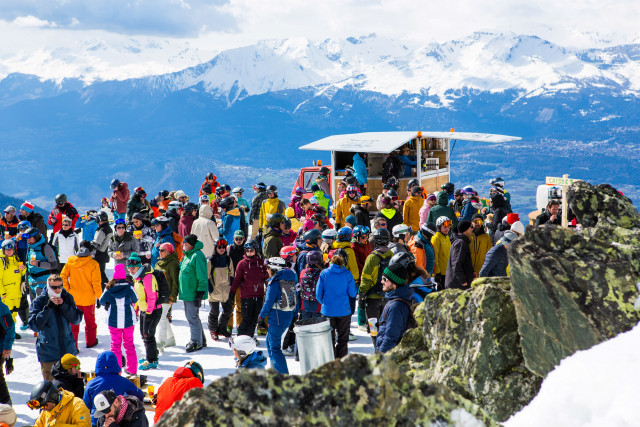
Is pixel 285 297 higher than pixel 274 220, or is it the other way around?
pixel 274 220

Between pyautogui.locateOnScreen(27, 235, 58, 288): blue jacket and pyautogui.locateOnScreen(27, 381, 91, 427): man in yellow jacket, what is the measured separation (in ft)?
17.4

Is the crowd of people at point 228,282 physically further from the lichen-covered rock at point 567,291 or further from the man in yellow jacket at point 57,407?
the lichen-covered rock at point 567,291

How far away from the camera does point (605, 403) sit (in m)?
2.87

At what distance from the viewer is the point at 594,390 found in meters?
2.98

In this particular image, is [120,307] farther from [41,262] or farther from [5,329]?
[41,262]

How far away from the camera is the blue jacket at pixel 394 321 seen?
5910 mm

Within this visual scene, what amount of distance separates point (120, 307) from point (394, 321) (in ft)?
13.3

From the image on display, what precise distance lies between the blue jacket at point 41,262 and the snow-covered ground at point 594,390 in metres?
9.03

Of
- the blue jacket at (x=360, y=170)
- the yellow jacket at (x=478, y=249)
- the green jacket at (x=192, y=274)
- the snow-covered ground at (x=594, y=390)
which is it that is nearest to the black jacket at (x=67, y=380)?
the green jacket at (x=192, y=274)

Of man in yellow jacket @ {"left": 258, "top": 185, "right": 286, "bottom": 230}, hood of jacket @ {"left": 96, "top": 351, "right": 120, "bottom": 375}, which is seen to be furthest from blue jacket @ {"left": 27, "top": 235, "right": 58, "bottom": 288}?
hood of jacket @ {"left": 96, "top": 351, "right": 120, "bottom": 375}

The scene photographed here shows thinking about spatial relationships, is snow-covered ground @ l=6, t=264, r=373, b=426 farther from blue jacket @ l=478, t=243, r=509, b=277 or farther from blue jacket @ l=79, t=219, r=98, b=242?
blue jacket @ l=79, t=219, r=98, b=242

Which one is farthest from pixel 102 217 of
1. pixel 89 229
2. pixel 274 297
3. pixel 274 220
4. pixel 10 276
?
pixel 274 297

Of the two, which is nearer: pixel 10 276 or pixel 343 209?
pixel 10 276

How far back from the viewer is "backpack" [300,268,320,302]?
8.26 meters
